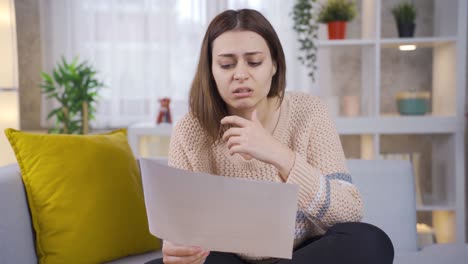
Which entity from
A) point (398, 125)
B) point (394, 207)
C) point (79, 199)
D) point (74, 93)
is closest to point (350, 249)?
point (394, 207)

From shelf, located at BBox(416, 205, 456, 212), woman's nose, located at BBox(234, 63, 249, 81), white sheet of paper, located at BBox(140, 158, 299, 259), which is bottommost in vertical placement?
shelf, located at BBox(416, 205, 456, 212)

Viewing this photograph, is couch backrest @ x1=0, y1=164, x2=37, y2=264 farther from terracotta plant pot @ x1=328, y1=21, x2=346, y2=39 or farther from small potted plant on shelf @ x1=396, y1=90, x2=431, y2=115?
small potted plant on shelf @ x1=396, y1=90, x2=431, y2=115

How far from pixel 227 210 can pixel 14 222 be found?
28.6 inches

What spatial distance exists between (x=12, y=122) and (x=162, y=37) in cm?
142

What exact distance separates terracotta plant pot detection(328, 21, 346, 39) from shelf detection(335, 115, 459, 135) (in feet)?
1.60

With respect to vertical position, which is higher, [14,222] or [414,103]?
[414,103]

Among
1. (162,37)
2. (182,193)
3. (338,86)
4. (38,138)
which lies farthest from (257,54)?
(162,37)

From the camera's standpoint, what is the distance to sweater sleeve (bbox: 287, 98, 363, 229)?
119 centimetres

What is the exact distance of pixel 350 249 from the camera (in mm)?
1134

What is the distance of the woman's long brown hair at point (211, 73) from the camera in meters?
1.34

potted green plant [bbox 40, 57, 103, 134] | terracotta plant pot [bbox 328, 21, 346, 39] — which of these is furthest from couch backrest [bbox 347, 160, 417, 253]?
potted green plant [bbox 40, 57, 103, 134]

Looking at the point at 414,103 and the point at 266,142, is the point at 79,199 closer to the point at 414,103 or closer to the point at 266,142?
the point at 266,142

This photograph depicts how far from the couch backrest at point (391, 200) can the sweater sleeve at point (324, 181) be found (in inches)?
15.5

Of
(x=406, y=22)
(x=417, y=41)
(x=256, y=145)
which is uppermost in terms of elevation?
(x=406, y=22)
